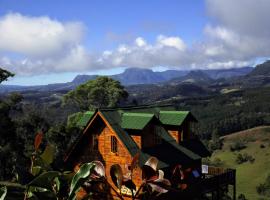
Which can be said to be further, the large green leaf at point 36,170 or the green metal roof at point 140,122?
the green metal roof at point 140,122

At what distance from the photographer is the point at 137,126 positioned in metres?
25.1

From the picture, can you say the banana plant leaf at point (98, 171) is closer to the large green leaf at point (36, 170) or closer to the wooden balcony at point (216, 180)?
the large green leaf at point (36, 170)

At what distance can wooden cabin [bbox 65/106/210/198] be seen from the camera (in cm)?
2517

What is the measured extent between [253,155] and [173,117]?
87917mm

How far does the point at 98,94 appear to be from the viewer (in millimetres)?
54094

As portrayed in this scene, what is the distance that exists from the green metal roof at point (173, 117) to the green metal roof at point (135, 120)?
3.38m

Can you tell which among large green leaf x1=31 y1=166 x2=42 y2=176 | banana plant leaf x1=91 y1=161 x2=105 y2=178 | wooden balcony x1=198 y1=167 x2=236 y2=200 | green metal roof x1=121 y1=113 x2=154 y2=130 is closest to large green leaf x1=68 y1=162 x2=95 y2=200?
banana plant leaf x1=91 y1=161 x2=105 y2=178

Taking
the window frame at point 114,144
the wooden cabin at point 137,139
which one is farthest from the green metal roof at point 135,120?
the window frame at point 114,144

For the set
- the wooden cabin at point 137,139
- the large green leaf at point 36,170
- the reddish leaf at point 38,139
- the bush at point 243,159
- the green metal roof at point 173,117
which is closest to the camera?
the large green leaf at point 36,170

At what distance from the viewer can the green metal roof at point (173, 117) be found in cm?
2815

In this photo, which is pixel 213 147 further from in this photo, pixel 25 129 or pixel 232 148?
pixel 25 129

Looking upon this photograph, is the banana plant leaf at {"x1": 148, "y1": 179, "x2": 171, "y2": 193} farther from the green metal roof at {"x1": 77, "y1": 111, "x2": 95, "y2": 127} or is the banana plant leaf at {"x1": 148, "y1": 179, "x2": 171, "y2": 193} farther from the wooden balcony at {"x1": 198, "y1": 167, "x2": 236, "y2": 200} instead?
the green metal roof at {"x1": 77, "y1": 111, "x2": 95, "y2": 127}

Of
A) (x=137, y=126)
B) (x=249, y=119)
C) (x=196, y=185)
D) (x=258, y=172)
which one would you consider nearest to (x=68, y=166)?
(x=137, y=126)

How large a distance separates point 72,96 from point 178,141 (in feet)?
99.8
